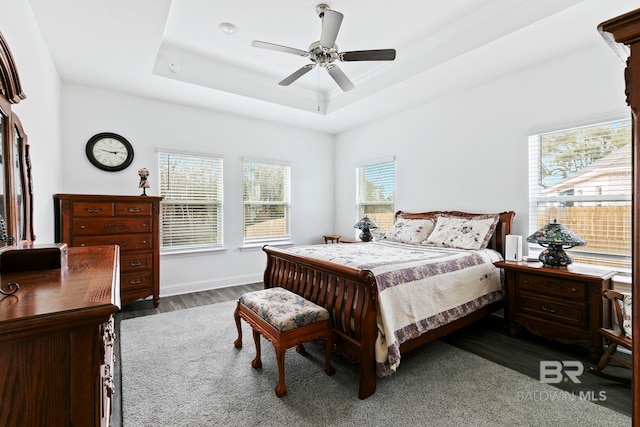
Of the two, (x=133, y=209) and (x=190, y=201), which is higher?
(x=190, y=201)

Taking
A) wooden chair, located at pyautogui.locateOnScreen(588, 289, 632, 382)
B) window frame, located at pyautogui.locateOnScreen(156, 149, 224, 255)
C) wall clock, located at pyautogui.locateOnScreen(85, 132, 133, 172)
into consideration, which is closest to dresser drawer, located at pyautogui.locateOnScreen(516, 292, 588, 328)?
wooden chair, located at pyautogui.locateOnScreen(588, 289, 632, 382)

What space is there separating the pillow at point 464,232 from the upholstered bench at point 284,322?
1.97 meters

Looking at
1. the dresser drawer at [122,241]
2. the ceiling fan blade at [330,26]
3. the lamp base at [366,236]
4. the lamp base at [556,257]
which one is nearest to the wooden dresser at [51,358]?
the ceiling fan blade at [330,26]

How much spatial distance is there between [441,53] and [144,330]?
4170mm

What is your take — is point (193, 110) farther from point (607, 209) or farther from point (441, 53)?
point (607, 209)

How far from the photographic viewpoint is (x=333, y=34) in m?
2.52

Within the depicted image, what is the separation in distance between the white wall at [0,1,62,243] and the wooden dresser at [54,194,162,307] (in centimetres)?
17

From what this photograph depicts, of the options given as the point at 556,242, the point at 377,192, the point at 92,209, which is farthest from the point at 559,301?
the point at 92,209

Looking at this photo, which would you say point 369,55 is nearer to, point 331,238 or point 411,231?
point 411,231

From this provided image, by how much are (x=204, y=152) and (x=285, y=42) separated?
2.04 meters

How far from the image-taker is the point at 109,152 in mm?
3982

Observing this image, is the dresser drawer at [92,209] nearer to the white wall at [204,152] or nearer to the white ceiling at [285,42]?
the white wall at [204,152]

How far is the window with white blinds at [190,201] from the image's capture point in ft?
14.4

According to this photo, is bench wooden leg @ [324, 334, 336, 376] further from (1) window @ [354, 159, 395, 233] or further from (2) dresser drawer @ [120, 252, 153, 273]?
(1) window @ [354, 159, 395, 233]
